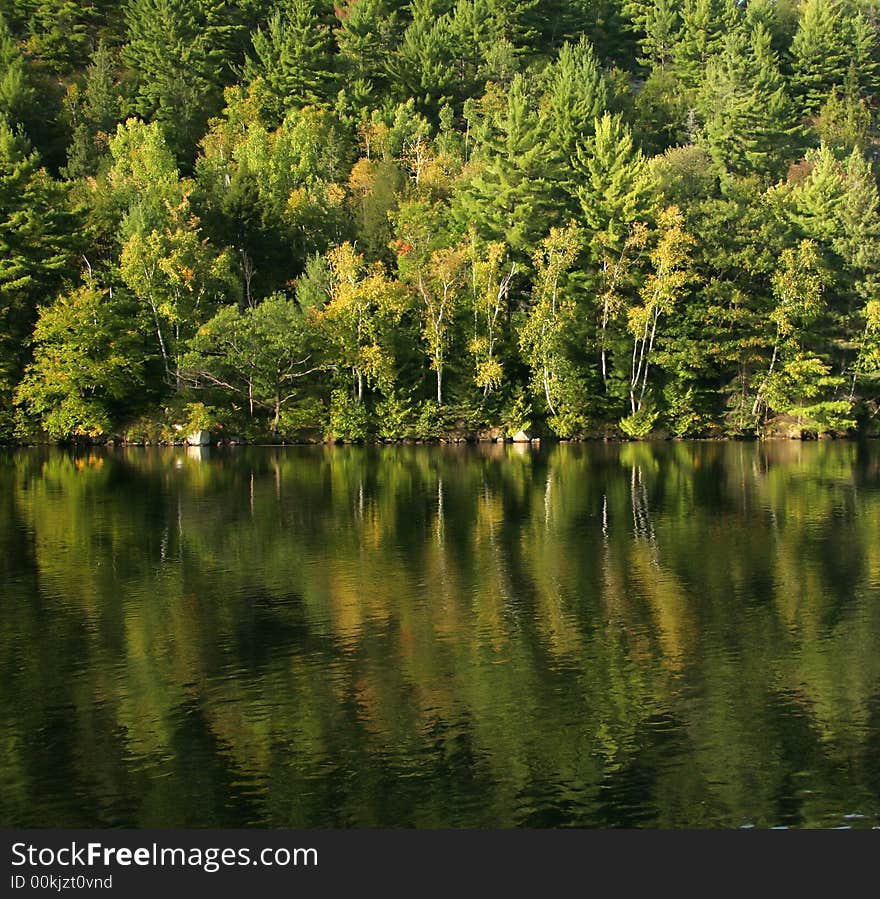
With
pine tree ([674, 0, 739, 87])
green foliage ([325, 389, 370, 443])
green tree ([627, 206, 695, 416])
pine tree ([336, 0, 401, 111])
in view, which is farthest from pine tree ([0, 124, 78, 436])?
pine tree ([674, 0, 739, 87])

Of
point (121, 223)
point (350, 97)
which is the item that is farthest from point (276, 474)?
point (350, 97)

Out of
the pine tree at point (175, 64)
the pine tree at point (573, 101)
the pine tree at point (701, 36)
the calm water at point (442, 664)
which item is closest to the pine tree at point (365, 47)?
the pine tree at point (175, 64)

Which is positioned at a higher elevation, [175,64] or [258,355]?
[175,64]

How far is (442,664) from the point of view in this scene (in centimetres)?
2317

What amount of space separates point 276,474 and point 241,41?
3127 inches

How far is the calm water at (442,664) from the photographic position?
55.4 ft

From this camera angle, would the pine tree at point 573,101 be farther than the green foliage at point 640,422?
Yes

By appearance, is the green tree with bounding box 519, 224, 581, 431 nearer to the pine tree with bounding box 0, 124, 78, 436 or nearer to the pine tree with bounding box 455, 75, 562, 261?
the pine tree with bounding box 455, 75, 562, 261

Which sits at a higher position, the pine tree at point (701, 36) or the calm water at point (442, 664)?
the pine tree at point (701, 36)

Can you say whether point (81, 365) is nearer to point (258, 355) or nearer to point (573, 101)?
point (258, 355)

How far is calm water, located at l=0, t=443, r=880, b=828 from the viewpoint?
16.9m

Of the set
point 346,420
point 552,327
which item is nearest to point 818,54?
point 552,327

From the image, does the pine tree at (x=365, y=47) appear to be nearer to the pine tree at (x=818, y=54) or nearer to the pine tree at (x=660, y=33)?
the pine tree at (x=660, y=33)

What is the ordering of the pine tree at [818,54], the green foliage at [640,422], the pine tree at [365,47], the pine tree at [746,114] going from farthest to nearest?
the pine tree at [818,54], the pine tree at [365,47], the pine tree at [746,114], the green foliage at [640,422]
